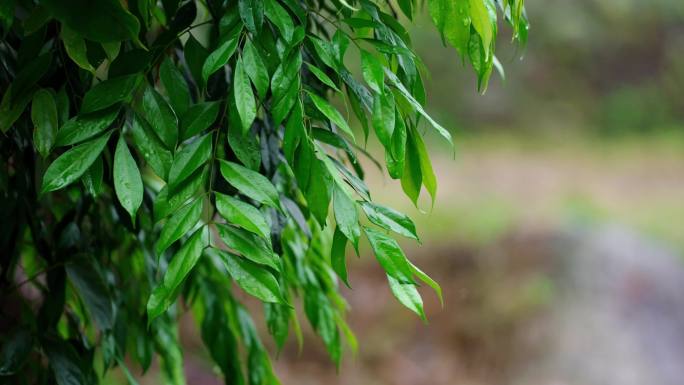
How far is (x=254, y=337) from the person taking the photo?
4.81 ft

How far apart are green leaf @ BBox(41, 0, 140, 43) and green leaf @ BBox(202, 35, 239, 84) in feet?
0.24

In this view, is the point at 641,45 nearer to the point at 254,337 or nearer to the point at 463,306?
the point at 463,306

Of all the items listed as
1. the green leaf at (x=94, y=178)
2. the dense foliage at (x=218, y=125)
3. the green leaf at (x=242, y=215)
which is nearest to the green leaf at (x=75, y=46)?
the dense foliage at (x=218, y=125)

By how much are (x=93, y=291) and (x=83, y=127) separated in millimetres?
354

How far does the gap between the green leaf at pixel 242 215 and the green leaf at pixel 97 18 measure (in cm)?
18

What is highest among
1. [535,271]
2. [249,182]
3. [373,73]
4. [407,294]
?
[373,73]

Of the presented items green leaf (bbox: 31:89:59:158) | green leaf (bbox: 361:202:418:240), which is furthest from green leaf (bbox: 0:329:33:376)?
green leaf (bbox: 361:202:418:240)

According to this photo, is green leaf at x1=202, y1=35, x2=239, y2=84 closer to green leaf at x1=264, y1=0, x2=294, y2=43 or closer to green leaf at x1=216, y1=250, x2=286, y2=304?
green leaf at x1=264, y1=0, x2=294, y2=43

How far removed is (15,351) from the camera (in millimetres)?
1104

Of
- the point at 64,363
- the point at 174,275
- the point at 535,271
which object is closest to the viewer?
the point at 174,275

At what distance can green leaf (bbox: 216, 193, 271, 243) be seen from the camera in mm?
768

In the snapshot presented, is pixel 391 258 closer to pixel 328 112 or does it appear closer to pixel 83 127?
Result: pixel 328 112

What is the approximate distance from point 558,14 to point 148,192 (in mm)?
5151

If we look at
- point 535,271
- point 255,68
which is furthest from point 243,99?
point 535,271
